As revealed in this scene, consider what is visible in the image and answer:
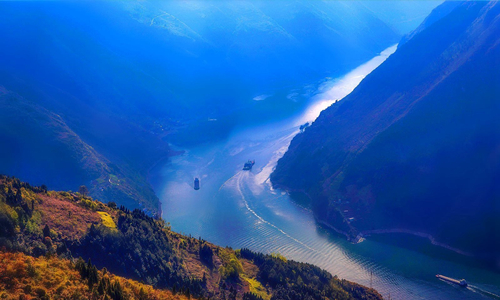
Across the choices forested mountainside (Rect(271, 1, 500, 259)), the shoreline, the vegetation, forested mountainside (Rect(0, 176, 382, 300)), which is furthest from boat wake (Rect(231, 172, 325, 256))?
forested mountainside (Rect(0, 176, 382, 300))

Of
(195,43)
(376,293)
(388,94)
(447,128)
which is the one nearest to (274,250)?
(376,293)

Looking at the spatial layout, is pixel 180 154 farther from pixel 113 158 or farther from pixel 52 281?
pixel 52 281

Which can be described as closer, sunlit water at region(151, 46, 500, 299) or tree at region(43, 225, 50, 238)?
tree at region(43, 225, 50, 238)

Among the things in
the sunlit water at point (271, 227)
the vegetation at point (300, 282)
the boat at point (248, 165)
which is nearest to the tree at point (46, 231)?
the vegetation at point (300, 282)

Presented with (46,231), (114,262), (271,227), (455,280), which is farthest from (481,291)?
→ (46,231)

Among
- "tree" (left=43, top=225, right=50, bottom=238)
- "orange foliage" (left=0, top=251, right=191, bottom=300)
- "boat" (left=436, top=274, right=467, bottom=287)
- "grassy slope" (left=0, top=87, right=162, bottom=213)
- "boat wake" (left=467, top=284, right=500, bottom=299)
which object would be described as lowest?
"orange foliage" (left=0, top=251, right=191, bottom=300)

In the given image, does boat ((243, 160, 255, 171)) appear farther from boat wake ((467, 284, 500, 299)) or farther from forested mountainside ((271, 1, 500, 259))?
boat wake ((467, 284, 500, 299))

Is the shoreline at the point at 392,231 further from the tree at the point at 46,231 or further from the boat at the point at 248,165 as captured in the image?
the tree at the point at 46,231
